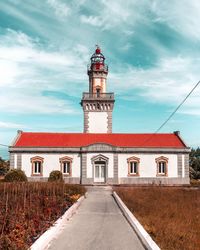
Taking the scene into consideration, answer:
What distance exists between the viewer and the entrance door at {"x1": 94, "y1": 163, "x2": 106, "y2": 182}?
37.0m

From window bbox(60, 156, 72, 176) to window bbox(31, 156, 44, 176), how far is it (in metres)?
2.16

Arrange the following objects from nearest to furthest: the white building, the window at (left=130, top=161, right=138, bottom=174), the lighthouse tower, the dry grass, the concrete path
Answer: the concrete path → the dry grass → the white building → the window at (left=130, top=161, right=138, bottom=174) → the lighthouse tower

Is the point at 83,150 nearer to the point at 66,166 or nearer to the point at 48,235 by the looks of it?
the point at 66,166

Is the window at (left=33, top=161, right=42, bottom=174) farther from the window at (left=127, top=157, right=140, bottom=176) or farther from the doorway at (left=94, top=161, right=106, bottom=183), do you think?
the window at (left=127, top=157, right=140, bottom=176)

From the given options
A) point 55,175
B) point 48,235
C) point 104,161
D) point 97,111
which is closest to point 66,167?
point 55,175

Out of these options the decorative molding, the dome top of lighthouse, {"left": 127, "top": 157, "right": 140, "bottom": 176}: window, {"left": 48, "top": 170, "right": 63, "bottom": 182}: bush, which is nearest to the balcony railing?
the dome top of lighthouse

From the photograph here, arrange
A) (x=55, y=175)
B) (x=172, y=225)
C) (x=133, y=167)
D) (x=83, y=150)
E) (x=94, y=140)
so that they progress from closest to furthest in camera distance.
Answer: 1. (x=172, y=225)
2. (x=55, y=175)
3. (x=83, y=150)
4. (x=133, y=167)
5. (x=94, y=140)

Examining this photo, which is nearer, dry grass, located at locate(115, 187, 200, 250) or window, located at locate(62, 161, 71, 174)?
dry grass, located at locate(115, 187, 200, 250)

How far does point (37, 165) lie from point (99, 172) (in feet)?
22.1

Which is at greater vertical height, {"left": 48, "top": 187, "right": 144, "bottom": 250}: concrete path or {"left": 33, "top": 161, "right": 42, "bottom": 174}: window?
{"left": 33, "top": 161, "right": 42, "bottom": 174}: window

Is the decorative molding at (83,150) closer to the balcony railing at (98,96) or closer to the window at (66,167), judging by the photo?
the window at (66,167)

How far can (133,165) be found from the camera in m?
37.6

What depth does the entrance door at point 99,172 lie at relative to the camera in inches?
1457

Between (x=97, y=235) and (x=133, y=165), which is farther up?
(x=133, y=165)
